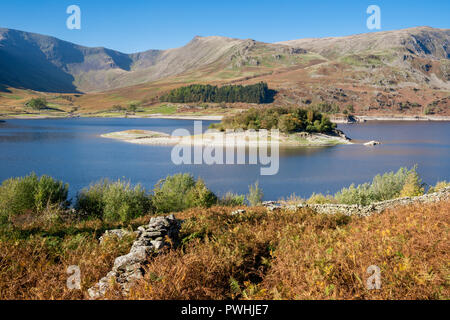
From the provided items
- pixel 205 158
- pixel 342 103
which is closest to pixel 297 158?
pixel 205 158

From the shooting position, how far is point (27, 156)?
5291 centimetres

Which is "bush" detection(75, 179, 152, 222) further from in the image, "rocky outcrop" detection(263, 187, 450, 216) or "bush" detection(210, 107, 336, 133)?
"bush" detection(210, 107, 336, 133)

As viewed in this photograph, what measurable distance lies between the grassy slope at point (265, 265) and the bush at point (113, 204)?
822cm

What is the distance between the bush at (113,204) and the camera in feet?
53.3

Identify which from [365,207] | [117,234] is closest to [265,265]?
[117,234]

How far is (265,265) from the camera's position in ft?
21.8

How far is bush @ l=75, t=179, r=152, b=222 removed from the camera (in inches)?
640

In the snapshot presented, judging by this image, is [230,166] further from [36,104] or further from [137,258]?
[36,104]

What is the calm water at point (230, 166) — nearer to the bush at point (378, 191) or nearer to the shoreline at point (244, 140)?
the shoreline at point (244, 140)

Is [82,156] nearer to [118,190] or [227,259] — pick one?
[118,190]

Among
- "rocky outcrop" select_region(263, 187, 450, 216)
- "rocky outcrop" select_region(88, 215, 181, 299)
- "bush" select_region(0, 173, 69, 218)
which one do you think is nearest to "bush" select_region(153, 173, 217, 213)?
"bush" select_region(0, 173, 69, 218)
